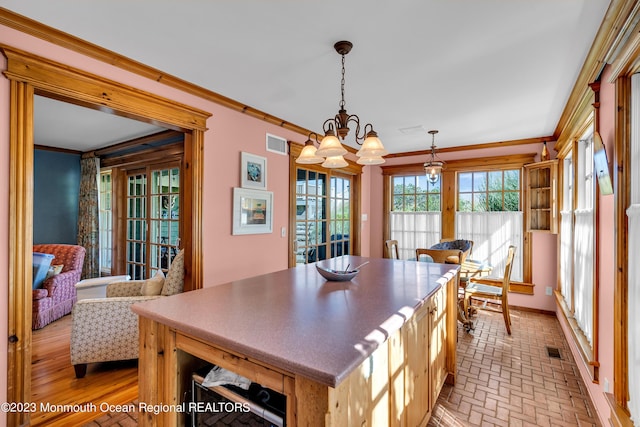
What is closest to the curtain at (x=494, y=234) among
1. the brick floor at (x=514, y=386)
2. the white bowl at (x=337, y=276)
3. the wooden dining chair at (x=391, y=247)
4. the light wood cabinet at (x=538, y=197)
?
the light wood cabinet at (x=538, y=197)

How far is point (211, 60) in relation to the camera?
7.32ft

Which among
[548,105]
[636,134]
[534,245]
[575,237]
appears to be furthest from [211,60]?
[534,245]

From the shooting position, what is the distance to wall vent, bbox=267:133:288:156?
3.55 meters

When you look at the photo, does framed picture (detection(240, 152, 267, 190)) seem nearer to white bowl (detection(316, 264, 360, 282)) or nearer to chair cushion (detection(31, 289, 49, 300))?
white bowl (detection(316, 264, 360, 282))

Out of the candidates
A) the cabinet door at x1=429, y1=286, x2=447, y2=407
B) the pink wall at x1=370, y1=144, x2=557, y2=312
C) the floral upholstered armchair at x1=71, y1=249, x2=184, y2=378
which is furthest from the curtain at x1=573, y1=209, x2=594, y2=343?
the floral upholstered armchair at x1=71, y1=249, x2=184, y2=378

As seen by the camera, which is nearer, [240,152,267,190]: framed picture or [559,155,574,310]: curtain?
[559,155,574,310]: curtain

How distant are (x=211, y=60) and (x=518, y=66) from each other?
2294mm

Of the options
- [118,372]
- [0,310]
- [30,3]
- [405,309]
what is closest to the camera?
[405,309]

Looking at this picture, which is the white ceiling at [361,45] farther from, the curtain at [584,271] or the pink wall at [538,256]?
the pink wall at [538,256]

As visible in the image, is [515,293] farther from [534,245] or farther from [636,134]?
[636,134]

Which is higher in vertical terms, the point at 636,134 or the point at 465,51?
the point at 465,51

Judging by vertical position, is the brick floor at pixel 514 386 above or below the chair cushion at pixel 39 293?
below

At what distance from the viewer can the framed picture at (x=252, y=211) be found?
3.13m

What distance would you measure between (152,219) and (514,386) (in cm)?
463
